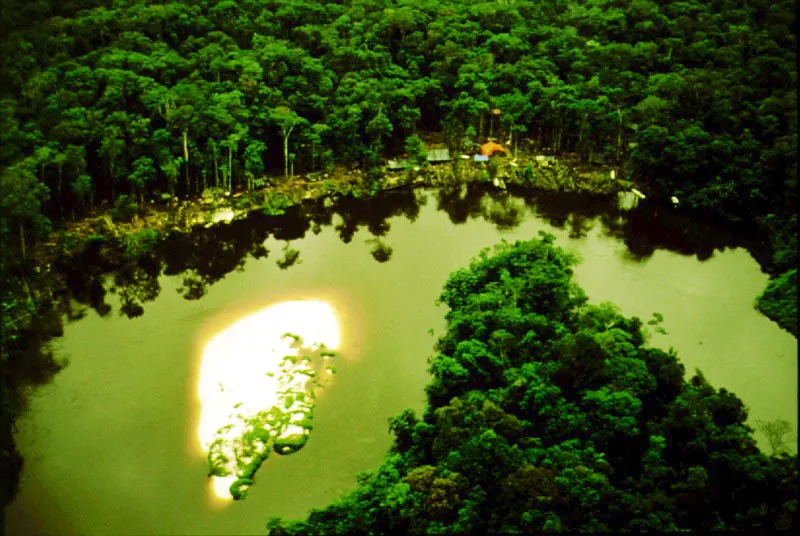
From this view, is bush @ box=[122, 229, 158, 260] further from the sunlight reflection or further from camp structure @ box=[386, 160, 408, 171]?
camp structure @ box=[386, 160, 408, 171]

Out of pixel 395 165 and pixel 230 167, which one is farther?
pixel 395 165

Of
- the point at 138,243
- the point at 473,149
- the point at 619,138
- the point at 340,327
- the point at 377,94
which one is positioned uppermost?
the point at 377,94

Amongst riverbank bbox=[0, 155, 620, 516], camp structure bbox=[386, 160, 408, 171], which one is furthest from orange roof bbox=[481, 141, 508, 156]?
camp structure bbox=[386, 160, 408, 171]

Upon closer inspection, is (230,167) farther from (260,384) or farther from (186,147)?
(260,384)

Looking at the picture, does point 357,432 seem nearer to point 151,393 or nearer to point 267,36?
point 151,393

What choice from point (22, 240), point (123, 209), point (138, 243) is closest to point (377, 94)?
point (123, 209)

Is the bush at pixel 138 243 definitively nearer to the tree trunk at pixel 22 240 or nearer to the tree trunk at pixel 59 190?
the tree trunk at pixel 59 190
